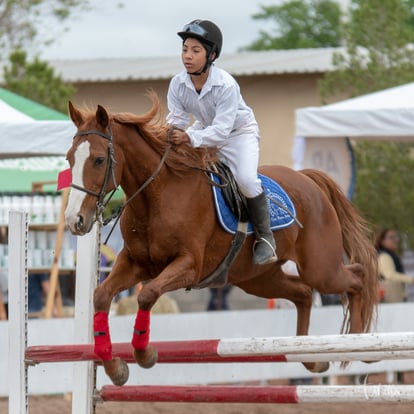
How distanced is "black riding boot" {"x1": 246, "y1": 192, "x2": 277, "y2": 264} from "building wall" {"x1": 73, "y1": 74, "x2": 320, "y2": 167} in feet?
50.6

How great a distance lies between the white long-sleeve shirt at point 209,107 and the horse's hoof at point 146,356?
1094 millimetres

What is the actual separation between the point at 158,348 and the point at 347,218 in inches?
79.4

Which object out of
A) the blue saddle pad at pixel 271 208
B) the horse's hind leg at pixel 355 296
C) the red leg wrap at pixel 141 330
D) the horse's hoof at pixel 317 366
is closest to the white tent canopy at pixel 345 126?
the horse's hind leg at pixel 355 296

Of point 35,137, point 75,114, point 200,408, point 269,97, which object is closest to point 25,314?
point 75,114

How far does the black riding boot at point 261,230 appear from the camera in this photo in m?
6.03

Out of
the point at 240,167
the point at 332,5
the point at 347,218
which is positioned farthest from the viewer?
the point at 332,5

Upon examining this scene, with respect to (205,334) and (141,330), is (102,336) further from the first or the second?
(205,334)

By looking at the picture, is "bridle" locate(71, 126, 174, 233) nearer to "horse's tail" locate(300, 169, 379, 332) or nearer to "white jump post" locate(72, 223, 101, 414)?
"white jump post" locate(72, 223, 101, 414)

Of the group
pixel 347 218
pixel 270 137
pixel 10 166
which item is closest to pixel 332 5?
pixel 270 137

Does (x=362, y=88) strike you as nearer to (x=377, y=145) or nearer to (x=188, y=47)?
(x=377, y=145)

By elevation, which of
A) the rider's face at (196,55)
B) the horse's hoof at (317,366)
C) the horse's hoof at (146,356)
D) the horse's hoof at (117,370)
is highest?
the rider's face at (196,55)

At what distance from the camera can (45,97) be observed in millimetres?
15508

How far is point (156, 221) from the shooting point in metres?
5.59

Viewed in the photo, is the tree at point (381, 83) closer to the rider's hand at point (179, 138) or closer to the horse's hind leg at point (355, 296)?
the horse's hind leg at point (355, 296)
